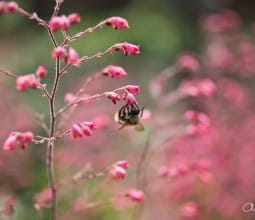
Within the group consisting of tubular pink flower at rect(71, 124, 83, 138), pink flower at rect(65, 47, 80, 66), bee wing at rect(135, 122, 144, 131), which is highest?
bee wing at rect(135, 122, 144, 131)

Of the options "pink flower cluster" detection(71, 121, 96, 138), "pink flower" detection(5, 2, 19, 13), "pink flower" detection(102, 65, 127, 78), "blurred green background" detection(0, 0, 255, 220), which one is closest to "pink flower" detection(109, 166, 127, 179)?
"pink flower cluster" detection(71, 121, 96, 138)

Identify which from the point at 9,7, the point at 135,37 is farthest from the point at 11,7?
the point at 135,37

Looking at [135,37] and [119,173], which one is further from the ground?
[135,37]

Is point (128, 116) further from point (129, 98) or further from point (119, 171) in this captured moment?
point (129, 98)

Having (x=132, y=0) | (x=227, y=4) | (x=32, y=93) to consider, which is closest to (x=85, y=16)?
(x=132, y=0)

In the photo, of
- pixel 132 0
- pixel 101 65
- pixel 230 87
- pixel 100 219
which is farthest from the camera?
pixel 132 0

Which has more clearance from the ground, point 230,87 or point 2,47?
point 2,47

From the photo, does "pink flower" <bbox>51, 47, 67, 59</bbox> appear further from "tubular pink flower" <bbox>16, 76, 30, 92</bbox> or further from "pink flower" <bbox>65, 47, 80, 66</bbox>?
"tubular pink flower" <bbox>16, 76, 30, 92</bbox>

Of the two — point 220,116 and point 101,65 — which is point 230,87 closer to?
point 220,116
